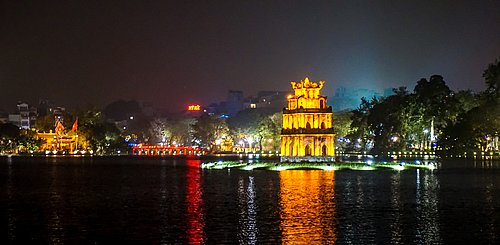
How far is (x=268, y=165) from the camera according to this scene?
11781 centimetres

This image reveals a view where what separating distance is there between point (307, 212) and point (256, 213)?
333cm

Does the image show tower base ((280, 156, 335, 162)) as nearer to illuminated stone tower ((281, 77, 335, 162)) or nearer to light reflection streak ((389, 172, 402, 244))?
illuminated stone tower ((281, 77, 335, 162))

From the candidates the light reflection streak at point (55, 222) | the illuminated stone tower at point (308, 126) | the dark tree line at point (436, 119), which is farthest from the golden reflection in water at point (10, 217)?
the dark tree line at point (436, 119)

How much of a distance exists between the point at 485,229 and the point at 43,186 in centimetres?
5166

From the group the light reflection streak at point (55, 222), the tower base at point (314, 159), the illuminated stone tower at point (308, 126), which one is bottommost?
the light reflection streak at point (55, 222)

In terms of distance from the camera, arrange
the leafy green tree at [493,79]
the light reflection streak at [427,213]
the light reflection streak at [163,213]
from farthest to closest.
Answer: the leafy green tree at [493,79] → the light reflection streak at [163,213] → the light reflection streak at [427,213]

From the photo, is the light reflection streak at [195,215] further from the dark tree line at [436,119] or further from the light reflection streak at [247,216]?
the dark tree line at [436,119]

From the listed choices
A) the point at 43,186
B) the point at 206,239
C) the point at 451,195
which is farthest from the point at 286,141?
the point at 206,239

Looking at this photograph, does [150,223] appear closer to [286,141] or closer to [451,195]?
[451,195]

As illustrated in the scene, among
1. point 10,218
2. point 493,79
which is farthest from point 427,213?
point 493,79

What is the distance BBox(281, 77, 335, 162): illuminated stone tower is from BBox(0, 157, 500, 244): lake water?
45.0m

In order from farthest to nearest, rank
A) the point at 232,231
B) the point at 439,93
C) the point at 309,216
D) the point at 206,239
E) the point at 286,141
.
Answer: the point at 439,93
the point at 286,141
the point at 309,216
the point at 232,231
the point at 206,239

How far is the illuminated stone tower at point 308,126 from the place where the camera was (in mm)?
125125

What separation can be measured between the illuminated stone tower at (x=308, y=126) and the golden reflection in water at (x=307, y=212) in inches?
1858
